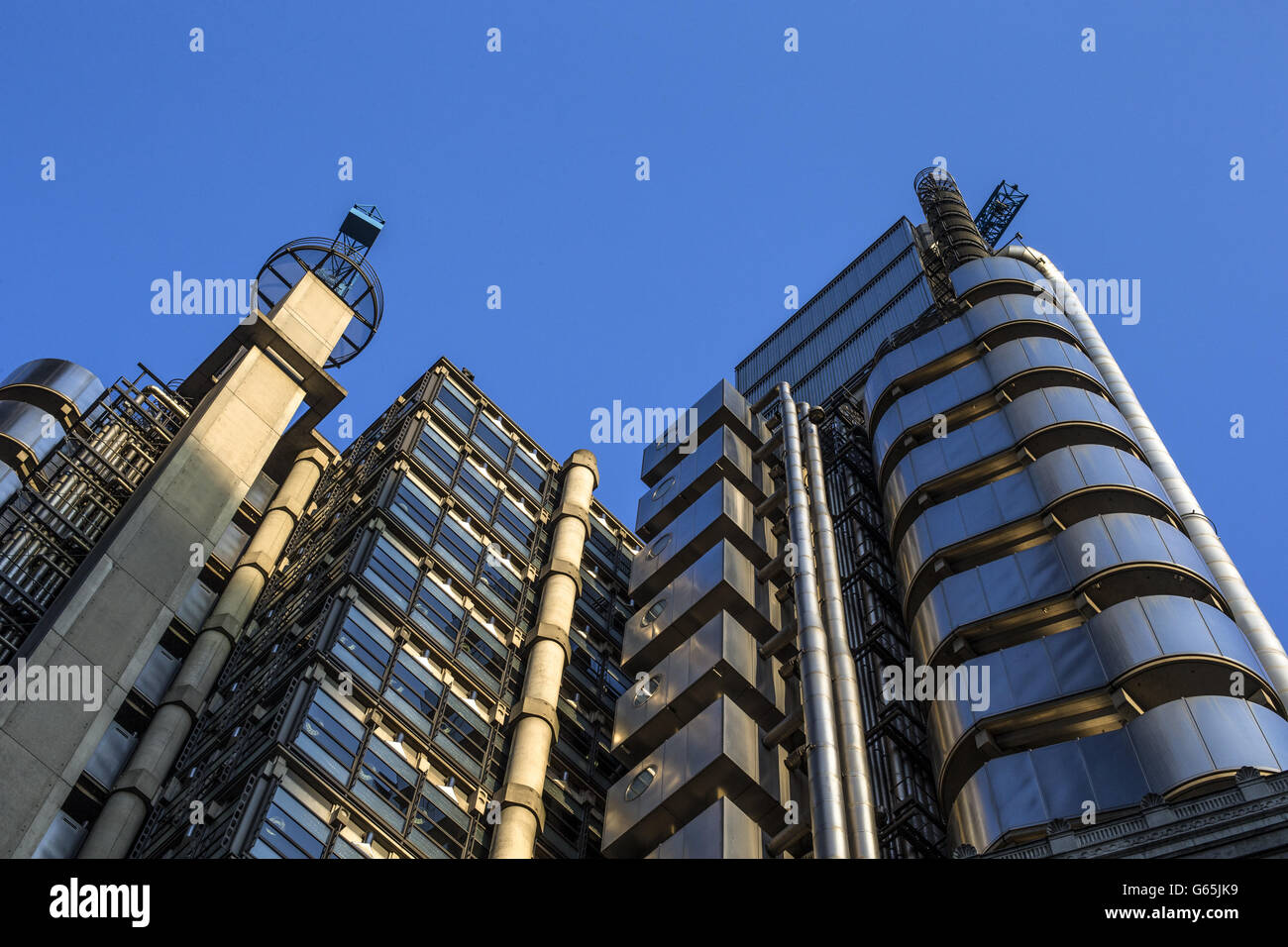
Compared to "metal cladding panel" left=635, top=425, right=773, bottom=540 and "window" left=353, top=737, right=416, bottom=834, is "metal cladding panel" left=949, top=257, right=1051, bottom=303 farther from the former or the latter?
"window" left=353, top=737, right=416, bottom=834

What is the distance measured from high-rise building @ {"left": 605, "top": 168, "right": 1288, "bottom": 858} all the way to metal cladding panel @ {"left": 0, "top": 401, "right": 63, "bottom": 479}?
23.7 metres

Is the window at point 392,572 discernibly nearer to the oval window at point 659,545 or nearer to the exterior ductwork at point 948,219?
the oval window at point 659,545

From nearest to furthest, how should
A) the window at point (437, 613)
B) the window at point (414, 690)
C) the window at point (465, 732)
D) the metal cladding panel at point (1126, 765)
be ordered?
the metal cladding panel at point (1126, 765) < the window at point (414, 690) < the window at point (465, 732) < the window at point (437, 613)

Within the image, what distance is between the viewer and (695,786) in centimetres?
4578

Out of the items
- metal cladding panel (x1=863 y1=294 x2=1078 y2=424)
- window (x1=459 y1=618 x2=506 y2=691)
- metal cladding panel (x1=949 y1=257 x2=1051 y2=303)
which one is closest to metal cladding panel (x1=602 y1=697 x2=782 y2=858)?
window (x1=459 y1=618 x2=506 y2=691)

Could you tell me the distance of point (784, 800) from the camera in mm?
45844

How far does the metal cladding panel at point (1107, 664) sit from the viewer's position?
4150cm

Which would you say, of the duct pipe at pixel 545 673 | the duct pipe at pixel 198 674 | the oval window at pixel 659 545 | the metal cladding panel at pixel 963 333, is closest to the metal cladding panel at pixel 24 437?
the duct pipe at pixel 198 674

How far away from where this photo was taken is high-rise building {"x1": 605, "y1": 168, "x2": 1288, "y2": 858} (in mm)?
38969

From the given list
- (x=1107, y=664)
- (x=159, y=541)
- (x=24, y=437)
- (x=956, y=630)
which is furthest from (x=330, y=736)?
(x=1107, y=664)

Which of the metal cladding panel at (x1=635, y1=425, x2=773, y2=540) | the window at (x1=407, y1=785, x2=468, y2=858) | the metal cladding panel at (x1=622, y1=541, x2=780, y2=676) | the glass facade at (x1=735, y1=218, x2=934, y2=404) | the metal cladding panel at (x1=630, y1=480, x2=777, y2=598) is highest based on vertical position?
the glass facade at (x1=735, y1=218, x2=934, y2=404)

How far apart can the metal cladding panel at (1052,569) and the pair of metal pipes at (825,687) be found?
3.48 m

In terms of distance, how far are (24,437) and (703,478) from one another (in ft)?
93.5
